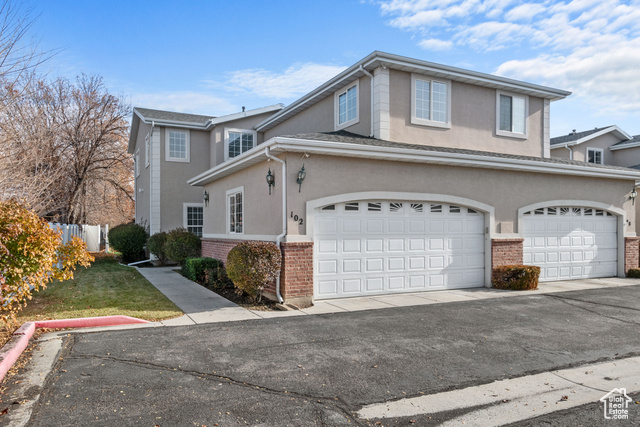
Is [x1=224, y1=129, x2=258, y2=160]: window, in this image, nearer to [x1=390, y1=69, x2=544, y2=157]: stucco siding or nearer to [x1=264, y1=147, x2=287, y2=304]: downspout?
[x1=390, y1=69, x2=544, y2=157]: stucco siding

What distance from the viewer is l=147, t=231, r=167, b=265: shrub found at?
59.9 ft

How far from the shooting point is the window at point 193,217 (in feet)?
67.3

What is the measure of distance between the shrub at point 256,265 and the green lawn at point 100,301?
5.06 ft

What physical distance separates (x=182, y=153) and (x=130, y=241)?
4623 millimetres

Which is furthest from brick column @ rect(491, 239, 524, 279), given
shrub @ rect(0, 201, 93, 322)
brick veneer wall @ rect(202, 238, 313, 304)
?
shrub @ rect(0, 201, 93, 322)

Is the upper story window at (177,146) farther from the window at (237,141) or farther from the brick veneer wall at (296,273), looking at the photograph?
the brick veneer wall at (296,273)

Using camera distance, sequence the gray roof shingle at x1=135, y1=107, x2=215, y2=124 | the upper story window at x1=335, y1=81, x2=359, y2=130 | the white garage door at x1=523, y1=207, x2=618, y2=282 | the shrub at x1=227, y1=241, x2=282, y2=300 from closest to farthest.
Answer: the shrub at x1=227, y1=241, x2=282, y2=300 → the white garage door at x1=523, y1=207, x2=618, y2=282 → the upper story window at x1=335, y1=81, x2=359, y2=130 → the gray roof shingle at x1=135, y1=107, x2=215, y2=124

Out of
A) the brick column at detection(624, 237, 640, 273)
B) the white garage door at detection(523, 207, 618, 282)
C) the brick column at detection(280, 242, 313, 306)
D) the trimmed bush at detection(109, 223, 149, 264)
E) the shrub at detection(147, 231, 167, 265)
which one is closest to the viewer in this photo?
the brick column at detection(280, 242, 313, 306)

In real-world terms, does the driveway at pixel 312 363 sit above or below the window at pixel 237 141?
below

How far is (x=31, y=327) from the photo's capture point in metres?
7.29

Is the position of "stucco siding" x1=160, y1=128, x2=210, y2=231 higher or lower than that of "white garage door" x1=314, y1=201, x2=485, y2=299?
higher

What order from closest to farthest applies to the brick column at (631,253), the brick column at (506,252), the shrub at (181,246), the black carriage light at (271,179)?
the black carriage light at (271,179) → the brick column at (506,252) → the brick column at (631,253) → the shrub at (181,246)

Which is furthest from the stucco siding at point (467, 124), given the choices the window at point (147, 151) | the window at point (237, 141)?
the window at point (147, 151)

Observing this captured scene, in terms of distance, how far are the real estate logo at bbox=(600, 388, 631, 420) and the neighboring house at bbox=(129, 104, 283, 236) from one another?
17368 millimetres
